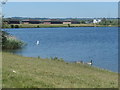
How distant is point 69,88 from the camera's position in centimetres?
960

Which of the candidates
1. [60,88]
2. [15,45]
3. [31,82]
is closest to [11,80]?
[31,82]

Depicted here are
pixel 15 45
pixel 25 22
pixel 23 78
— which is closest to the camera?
pixel 23 78

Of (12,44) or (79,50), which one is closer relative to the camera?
(12,44)

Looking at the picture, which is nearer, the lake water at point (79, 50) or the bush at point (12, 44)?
the lake water at point (79, 50)

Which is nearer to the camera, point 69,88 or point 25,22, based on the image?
point 69,88

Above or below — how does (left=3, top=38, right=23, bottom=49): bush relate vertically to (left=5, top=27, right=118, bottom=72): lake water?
above

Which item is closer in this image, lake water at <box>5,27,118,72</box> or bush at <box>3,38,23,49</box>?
lake water at <box>5,27,118,72</box>

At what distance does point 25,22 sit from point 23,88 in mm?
189160

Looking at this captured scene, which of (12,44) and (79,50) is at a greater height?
(12,44)

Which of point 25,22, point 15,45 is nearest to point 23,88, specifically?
point 15,45

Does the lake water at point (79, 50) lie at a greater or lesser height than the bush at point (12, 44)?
lesser

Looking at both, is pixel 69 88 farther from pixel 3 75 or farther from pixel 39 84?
pixel 3 75

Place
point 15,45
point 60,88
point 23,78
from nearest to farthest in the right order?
point 60,88, point 23,78, point 15,45

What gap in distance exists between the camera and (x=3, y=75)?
33.5 ft
